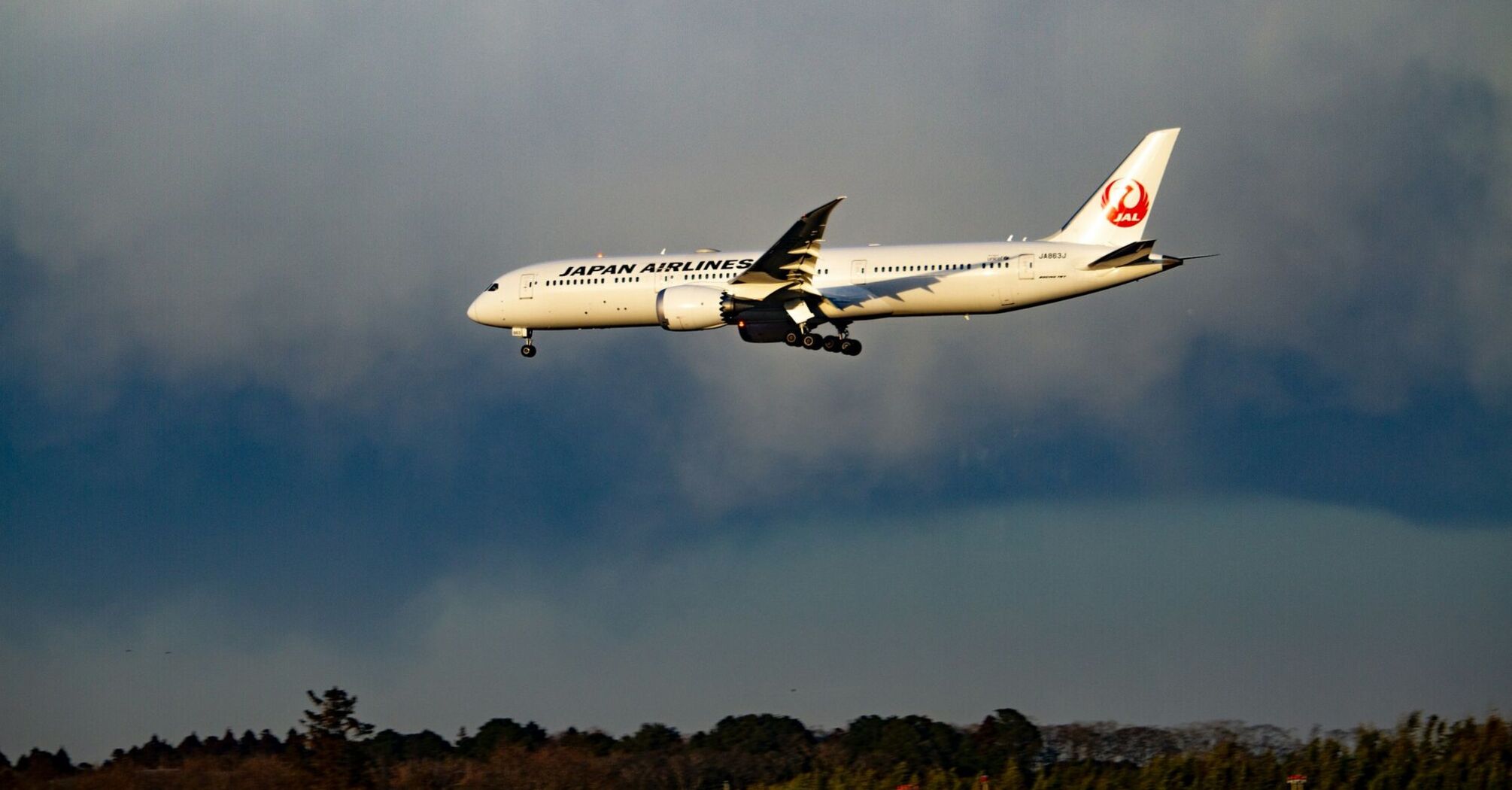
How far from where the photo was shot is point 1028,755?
4484 cm

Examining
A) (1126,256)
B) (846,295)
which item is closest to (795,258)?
(846,295)

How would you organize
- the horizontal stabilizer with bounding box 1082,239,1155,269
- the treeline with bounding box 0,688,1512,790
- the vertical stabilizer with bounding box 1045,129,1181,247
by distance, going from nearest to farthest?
the treeline with bounding box 0,688,1512,790, the horizontal stabilizer with bounding box 1082,239,1155,269, the vertical stabilizer with bounding box 1045,129,1181,247

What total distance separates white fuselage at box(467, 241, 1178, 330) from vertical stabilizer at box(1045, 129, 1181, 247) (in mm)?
1418

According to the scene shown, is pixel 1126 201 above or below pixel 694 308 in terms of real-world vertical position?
above

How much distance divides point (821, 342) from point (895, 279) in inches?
110

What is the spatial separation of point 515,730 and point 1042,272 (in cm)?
1969

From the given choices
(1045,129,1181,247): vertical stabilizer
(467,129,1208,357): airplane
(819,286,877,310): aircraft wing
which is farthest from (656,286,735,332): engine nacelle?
(1045,129,1181,247): vertical stabilizer

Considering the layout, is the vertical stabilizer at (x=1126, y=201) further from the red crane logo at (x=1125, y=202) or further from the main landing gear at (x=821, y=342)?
the main landing gear at (x=821, y=342)

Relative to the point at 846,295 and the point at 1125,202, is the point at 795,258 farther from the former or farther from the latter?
the point at 1125,202

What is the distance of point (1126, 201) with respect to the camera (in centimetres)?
5169

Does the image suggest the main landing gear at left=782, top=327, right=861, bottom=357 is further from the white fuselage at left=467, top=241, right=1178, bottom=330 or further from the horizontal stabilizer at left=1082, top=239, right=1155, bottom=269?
the horizontal stabilizer at left=1082, top=239, right=1155, bottom=269

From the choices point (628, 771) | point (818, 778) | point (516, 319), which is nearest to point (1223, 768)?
point (818, 778)

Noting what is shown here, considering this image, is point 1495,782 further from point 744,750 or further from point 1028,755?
point 744,750

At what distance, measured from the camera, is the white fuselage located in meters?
48.3
